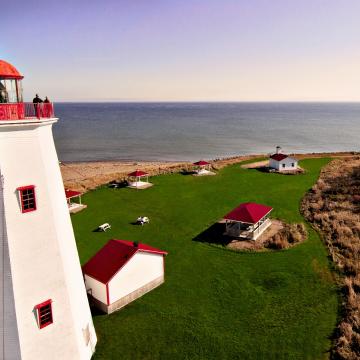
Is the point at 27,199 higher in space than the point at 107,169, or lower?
higher

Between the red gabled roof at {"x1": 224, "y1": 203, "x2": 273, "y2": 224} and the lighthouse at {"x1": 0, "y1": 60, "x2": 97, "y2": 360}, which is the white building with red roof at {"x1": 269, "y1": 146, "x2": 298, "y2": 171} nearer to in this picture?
the red gabled roof at {"x1": 224, "y1": 203, "x2": 273, "y2": 224}

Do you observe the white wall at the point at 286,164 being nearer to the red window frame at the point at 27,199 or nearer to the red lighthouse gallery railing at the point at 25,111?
the red lighthouse gallery railing at the point at 25,111

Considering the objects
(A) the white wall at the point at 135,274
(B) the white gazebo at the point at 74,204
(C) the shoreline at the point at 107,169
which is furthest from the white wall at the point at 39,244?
(C) the shoreline at the point at 107,169

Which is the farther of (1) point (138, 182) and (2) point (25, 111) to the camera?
(1) point (138, 182)

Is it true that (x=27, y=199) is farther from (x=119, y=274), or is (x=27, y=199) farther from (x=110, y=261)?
(x=110, y=261)

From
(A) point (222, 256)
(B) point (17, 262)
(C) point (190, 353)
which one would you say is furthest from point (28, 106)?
(A) point (222, 256)

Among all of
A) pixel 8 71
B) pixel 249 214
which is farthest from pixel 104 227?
pixel 8 71
